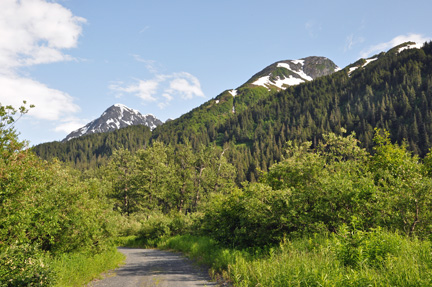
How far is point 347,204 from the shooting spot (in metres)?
10.9

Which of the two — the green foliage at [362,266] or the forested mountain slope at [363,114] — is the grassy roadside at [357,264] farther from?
the forested mountain slope at [363,114]

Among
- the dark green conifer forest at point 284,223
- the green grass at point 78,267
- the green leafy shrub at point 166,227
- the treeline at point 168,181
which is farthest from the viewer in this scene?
the treeline at point 168,181

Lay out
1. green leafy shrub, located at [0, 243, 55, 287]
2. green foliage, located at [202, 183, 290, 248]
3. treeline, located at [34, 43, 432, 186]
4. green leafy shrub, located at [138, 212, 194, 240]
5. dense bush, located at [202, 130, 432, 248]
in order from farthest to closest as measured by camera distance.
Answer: treeline, located at [34, 43, 432, 186] < green leafy shrub, located at [138, 212, 194, 240] < green foliage, located at [202, 183, 290, 248] < dense bush, located at [202, 130, 432, 248] < green leafy shrub, located at [0, 243, 55, 287]

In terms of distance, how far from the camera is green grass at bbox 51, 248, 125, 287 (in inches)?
416

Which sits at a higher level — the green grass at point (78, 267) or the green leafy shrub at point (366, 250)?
the green leafy shrub at point (366, 250)

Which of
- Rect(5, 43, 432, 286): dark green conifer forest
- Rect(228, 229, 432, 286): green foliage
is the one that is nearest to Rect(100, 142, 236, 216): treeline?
Rect(5, 43, 432, 286): dark green conifer forest

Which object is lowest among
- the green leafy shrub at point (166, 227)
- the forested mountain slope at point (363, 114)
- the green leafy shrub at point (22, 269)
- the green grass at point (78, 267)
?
the green leafy shrub at point (166, 227)

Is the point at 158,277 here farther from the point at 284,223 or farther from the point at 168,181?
the point at 168,181

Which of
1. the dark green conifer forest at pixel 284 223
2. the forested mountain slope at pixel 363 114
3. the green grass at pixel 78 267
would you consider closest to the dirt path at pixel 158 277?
the green grass at pixel 78 267

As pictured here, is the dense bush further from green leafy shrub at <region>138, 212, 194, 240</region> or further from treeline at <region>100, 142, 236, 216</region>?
treeline at <region>100, 142, 236, 216</region>

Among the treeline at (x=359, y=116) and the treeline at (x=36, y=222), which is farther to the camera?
the treeline at (x=359, y=116)

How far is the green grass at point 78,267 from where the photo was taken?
10555 mm

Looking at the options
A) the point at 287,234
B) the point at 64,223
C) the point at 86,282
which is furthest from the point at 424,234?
the point at 64,223

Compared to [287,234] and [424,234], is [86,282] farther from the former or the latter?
[424,234]
